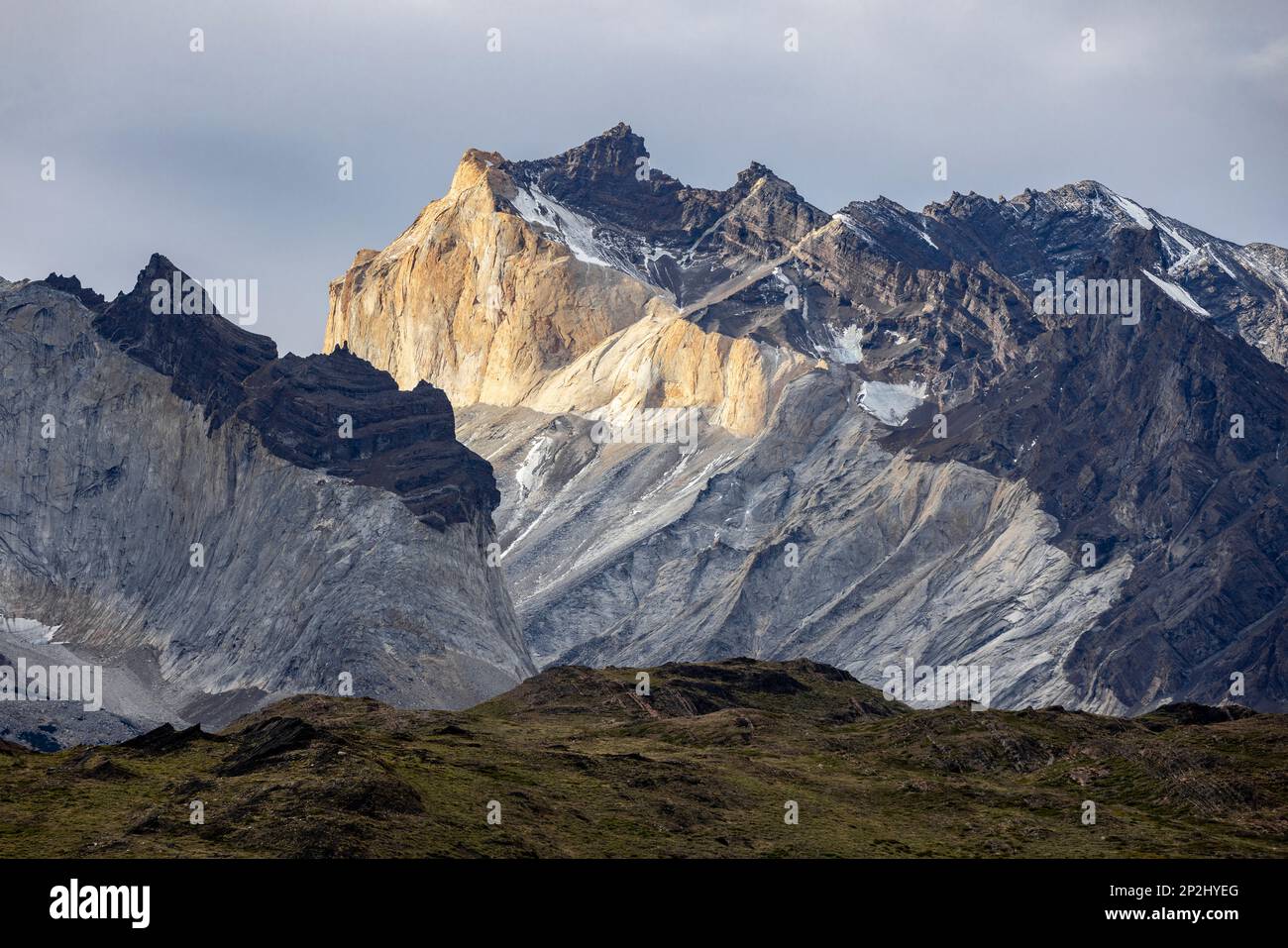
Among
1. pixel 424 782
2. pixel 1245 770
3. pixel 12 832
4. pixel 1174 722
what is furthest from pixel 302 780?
pixel 1174 722

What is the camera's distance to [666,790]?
464 ft

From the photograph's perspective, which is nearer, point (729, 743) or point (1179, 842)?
point (1179, 842)

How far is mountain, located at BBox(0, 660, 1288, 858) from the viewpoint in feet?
391

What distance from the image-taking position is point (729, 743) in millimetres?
168375

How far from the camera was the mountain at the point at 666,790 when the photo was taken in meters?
119

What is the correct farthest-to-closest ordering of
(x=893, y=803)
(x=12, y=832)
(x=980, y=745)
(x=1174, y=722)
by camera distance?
1. (x=1174, y=722)
2. (x=980, y=745)
3. (x=893, y=803)
4. (x=12, y=832)

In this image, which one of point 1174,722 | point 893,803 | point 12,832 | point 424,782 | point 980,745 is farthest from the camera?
point 1174,722

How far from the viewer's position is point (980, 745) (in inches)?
6275
